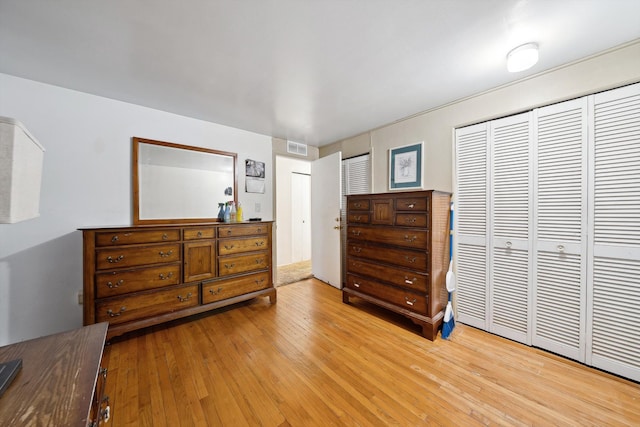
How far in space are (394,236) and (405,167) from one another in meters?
0.93

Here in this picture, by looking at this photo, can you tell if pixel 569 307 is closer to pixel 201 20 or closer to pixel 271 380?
pixel 271 380

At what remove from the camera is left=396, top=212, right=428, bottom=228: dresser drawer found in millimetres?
2096

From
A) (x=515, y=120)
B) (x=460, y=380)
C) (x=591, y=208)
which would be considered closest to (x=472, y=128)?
(x=515, y=120)

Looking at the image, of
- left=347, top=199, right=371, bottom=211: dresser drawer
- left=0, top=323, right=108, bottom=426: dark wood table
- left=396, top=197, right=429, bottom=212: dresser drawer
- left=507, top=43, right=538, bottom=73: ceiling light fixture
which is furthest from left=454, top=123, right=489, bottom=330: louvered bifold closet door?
left=0, top=323, right=108, bottom=426: dark wood table

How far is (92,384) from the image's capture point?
66 cm

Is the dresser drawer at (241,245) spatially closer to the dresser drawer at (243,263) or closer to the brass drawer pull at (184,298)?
Answer: the dresser drawer at (243,263)

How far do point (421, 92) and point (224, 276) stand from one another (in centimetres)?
276

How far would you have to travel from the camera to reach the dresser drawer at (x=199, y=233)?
227 centimetres

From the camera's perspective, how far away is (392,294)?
7.64ft

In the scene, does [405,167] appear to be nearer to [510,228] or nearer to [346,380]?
[510,228]

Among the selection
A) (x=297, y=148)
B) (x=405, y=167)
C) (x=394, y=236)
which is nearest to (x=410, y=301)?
(x=394, y=236)

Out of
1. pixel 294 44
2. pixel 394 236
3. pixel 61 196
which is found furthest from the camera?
pixel 394 236

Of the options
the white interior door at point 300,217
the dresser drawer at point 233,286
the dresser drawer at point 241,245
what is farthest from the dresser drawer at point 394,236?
the white interior door at point 300,217

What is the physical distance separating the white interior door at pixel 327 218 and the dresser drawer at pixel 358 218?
0.49 m
